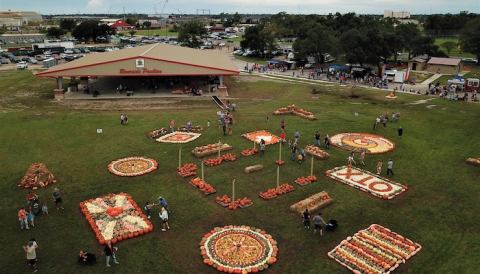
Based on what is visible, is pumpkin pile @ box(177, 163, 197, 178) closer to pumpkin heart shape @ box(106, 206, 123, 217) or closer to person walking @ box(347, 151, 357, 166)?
pumpkin heart shape @ box(106, 206, 123, 217)

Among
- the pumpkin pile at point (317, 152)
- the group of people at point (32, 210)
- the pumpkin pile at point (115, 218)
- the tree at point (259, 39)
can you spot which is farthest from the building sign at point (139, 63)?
the tree at point (259, 39)

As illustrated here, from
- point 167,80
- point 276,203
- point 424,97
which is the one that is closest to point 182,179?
point 276,203

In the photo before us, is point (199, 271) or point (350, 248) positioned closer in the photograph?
point (199, 271)

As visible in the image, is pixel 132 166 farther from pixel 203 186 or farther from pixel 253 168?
pixel 253 168

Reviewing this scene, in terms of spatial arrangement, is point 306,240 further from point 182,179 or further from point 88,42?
point 88,42

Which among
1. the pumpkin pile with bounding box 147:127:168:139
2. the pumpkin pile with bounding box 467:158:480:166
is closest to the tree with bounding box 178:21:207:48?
the pumpkin pile with bounding box 147:127:168:139

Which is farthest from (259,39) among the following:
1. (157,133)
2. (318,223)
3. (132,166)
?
(318,223)
